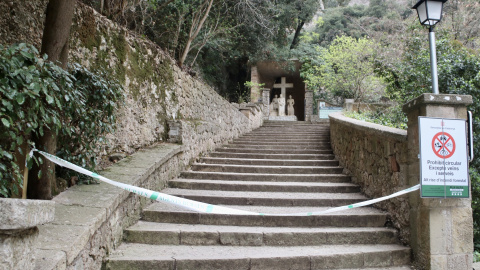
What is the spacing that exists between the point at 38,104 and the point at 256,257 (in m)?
2.08

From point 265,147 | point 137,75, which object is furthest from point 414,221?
point 265,147

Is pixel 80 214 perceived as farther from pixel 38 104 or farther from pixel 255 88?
pixel 255 88

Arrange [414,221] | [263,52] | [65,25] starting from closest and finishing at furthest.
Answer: [65,25] → [414,221] → [263,52]

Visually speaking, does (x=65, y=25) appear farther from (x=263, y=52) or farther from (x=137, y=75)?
(x=263, y=52)

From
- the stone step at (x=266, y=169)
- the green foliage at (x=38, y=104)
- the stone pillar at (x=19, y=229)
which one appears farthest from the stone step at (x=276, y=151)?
the stone pillar at (x=19, y=229)

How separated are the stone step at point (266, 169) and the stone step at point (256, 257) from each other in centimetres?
240

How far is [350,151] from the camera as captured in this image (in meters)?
5.14

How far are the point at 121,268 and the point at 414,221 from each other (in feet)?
8.97

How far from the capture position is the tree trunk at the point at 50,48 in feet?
7.32

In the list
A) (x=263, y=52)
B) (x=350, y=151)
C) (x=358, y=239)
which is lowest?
(x=358, y=239)

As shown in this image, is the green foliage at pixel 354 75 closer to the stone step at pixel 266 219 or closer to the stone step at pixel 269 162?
the stone step at pixel 269 162

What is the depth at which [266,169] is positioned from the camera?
18.2 feet

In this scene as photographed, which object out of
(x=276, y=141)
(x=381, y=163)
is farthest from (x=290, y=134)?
(x=381, y=163)

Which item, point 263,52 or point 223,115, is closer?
point 223,115
